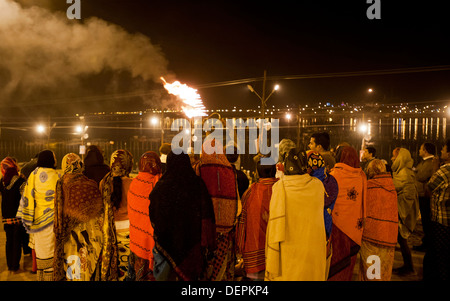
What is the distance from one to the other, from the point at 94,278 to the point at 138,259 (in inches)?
29.8

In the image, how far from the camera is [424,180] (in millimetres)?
5703

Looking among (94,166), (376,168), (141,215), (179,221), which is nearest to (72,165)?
(94,166)

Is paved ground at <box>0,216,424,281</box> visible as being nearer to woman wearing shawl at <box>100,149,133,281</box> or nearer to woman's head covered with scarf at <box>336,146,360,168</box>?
woman wearing shawl at <box>100,149,133,281</box>

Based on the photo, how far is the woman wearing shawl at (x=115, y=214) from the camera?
343 centimetres

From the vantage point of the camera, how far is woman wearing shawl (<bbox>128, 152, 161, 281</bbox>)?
10.5 ft

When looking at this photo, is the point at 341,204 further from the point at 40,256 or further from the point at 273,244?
the point at 40,256

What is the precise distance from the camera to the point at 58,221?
3.36m

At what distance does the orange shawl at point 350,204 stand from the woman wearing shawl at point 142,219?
231cm

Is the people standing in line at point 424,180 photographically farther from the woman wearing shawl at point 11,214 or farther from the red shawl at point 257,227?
the woman wearing shawl at point 11,214

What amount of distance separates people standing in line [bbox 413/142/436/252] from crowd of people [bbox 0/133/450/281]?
65.3 inches

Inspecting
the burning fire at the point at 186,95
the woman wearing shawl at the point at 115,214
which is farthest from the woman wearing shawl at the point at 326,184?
the burning fire at the point at 186,95

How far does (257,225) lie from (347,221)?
123 centimetres

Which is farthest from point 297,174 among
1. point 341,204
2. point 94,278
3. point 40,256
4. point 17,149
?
point 17,149

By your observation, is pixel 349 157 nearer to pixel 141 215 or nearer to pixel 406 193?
pixel 406 193
